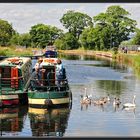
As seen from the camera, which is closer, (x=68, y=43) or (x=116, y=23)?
(x=116, y=23)

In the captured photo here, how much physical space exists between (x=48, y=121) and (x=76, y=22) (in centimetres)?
11303

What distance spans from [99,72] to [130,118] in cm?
3109

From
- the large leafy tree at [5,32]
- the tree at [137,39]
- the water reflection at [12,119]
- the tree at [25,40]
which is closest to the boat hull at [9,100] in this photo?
the water reflection at [12,119]

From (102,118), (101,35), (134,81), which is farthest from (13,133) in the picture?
(101,35)

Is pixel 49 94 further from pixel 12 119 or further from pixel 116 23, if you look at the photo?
pixel 116 23

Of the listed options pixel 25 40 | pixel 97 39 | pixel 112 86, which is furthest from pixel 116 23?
pixel 112 86

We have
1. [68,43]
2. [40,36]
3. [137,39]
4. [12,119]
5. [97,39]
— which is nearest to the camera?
[12,119]

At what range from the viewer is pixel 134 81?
49.3m

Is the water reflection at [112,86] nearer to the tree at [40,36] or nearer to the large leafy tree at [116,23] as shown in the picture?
the large leafy tree at [116,23]

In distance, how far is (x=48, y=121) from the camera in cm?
2798

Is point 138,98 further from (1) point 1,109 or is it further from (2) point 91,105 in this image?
(1) point 1,109

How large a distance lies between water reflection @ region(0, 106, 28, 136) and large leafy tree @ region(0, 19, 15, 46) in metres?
79.6

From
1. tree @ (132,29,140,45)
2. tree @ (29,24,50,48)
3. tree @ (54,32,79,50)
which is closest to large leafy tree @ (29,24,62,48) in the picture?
tree @ (29,24,50,48)

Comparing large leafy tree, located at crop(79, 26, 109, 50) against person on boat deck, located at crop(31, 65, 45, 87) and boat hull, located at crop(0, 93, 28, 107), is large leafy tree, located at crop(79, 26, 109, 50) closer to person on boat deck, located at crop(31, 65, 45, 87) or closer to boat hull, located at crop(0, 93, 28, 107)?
person on boat deck, located at crop(31, 65, 45, 87)
